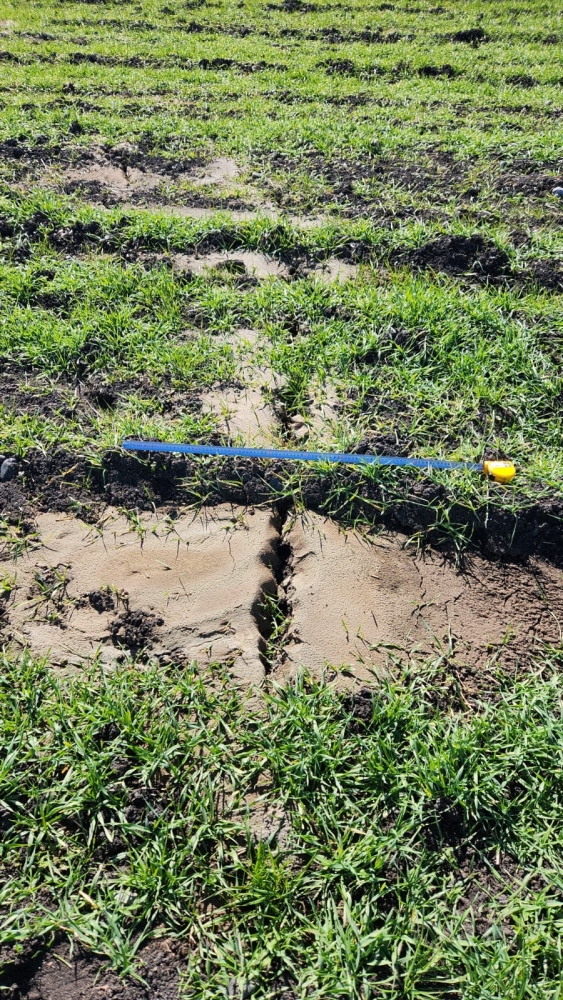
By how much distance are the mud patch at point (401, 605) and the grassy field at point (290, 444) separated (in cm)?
10

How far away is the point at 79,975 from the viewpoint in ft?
5.01

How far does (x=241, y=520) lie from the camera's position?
8.34ft

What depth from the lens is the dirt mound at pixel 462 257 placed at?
3.73 metres

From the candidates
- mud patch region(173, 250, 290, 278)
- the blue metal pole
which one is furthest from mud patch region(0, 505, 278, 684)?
mud patch region(173, 250, 290, 278)

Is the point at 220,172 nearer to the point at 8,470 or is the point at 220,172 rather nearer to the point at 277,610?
the point at 8,470

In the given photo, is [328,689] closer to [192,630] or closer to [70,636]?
[192,630]

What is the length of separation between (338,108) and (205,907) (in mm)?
6322

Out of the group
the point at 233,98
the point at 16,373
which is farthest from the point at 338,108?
the point at 16,373

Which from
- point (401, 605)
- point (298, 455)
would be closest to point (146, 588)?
point (298, 455)

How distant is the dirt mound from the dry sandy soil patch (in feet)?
6.80

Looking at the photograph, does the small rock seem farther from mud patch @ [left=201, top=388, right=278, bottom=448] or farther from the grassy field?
mud patch @ [left=201, top=388, right=278, bottom=448]

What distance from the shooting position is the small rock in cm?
270

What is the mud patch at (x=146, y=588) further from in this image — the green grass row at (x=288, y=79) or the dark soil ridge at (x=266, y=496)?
the green grass row at (x=288, y=79)

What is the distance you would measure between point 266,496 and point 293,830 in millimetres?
1264
